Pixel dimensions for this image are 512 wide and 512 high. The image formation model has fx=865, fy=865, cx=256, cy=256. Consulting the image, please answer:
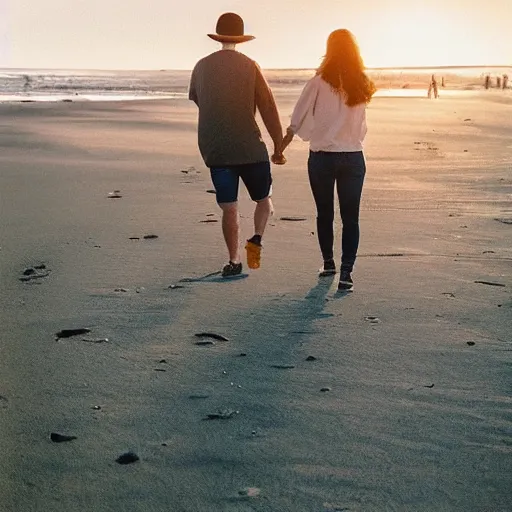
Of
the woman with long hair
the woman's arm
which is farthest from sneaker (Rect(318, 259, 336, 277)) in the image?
the woman's arm

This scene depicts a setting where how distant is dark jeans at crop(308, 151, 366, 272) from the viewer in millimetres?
6215

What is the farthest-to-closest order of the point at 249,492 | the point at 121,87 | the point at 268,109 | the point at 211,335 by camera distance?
the point at 121,87, the point at 268,109, the point at 211,335, the point at 249,492

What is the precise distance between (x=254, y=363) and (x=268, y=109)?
267 cm

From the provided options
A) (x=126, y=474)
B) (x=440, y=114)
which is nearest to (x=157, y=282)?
(x=126, y=474)

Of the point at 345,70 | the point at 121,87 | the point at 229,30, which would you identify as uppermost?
the point at 229,30

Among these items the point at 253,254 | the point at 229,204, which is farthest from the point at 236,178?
the point at 253,254

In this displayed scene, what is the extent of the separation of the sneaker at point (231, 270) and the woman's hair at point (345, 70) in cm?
144

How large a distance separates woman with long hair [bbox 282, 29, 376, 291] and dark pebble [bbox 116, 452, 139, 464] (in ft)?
9.58

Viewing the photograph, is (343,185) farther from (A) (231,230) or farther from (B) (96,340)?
(B) (96,340)

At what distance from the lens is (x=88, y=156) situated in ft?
46.8

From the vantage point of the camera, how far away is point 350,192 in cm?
626

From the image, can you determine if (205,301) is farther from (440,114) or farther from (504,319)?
(440,114)

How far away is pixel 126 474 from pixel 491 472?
1346 mm

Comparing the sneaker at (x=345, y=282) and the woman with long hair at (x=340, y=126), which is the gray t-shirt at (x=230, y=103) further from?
the sneaker at (x=345, y=282)
